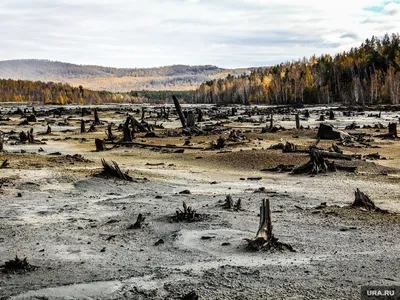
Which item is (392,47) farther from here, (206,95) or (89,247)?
(89,247)

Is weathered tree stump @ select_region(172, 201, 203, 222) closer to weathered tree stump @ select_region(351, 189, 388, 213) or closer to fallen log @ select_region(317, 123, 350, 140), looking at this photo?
weathered tree stump @ select_region(351, 189, 388, 213)

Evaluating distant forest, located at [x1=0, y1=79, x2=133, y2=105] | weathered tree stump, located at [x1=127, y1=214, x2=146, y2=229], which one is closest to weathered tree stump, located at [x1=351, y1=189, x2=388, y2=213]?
weathered tree stump, located at [x1=127, y1=214, x2=146, y2=229]

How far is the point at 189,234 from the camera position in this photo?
28.7ft

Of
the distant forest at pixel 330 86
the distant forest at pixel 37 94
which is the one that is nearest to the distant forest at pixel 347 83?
the distant forest at pixel 330 86

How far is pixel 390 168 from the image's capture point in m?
16.9

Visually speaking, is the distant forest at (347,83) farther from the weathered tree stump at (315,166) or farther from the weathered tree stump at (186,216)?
the weathered tree stump at (186,216)

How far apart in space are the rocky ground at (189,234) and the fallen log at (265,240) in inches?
6.5

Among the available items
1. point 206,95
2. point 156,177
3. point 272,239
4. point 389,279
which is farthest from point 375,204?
point 206,95

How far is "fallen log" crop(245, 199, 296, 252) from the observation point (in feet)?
25.2

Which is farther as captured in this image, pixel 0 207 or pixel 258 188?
pixel 258 188

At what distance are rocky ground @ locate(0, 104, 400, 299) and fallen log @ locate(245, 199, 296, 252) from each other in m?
0.16

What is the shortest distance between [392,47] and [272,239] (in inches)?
4615

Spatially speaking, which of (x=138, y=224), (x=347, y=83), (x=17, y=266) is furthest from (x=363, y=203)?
(x=347, y=83)

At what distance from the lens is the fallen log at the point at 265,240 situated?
7680mm
